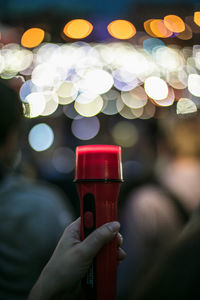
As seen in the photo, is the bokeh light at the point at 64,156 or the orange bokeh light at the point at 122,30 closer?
the orange bokeh light at the point at 122,30

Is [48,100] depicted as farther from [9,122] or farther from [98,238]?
[98,238]

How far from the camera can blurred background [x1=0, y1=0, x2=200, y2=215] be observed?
1.43 m

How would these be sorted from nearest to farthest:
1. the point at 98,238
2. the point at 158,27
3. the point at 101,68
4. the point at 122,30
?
the point at 98,238 → the point at 101,68 → the point at 158,27 → the point at 122,30

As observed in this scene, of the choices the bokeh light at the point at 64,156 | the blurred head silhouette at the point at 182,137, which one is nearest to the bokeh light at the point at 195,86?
the blurred head silhouette at the point at 182,137

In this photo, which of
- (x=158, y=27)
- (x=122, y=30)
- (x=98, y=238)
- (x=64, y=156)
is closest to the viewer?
(x=98, y=238)

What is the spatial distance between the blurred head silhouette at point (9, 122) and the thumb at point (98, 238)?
0.98m

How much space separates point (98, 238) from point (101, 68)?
1.83m

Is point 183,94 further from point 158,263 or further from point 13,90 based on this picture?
point 13,90

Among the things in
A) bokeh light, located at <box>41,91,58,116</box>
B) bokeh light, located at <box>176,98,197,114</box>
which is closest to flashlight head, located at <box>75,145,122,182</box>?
bokeh light, located at <box>176,98,197,114</box>

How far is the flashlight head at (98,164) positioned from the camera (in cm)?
79

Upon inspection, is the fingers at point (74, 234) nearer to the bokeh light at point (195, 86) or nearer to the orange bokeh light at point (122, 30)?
the bokeh light at point (195, 86)

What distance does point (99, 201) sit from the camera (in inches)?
31.3

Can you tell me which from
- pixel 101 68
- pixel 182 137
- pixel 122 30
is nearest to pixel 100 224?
pixel 182 137

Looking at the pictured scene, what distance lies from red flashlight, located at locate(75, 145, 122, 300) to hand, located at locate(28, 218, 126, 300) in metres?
0.02
